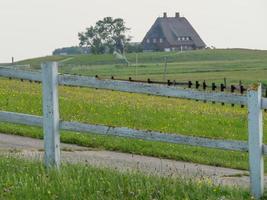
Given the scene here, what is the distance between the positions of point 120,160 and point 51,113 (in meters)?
2.60

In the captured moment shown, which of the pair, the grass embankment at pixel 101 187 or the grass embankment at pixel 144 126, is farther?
the grass embankment at pixel 144 126

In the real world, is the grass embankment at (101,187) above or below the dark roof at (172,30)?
below

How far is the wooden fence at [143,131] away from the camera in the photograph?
23.6 ft

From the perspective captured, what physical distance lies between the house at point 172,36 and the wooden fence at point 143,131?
136937mm

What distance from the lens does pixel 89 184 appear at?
24.6ft

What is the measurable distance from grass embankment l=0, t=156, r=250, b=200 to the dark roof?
5417 inches

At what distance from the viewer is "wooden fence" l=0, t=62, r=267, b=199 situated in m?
7.20

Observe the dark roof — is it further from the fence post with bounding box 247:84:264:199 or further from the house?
the fence post with bounding box 247:84:264:199

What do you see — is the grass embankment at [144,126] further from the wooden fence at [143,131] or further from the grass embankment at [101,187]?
the grass embankment at [101,187]

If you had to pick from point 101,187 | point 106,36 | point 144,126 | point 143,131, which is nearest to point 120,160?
point 143,131

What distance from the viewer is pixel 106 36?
135875 millimetres

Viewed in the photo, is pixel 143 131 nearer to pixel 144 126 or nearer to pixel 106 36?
pixel 144 126

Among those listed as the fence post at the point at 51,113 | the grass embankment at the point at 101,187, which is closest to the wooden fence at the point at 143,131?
the fence post at the point at 51,113

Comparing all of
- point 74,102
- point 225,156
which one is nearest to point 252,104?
point 225,156
